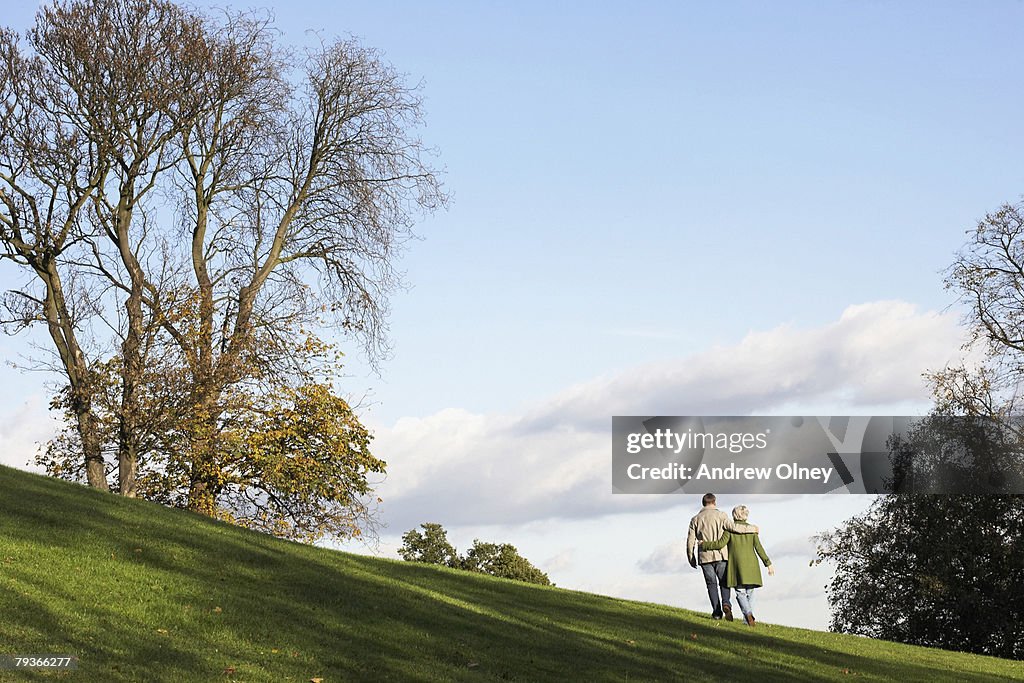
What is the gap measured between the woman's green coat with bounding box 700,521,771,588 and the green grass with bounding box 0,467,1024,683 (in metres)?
1.05

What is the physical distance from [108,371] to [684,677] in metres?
23.3

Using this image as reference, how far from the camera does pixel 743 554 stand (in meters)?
23.7

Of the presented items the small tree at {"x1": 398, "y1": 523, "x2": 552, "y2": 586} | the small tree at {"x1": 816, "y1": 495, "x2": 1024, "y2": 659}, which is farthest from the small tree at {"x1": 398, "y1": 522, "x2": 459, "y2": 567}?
the small tree at {"x1": 816, "y1": 495, "x2": 1024, "y2": 659}

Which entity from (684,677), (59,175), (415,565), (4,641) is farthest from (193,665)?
(59,175)

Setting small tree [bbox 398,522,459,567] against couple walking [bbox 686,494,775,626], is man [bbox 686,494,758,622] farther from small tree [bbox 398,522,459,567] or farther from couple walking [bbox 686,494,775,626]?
small tree [bbox 398,522,459,567]

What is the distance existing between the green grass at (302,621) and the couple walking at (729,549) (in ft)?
2.99

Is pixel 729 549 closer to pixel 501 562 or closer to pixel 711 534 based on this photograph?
pixel 711 534

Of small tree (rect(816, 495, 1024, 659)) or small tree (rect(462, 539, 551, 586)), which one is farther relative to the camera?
small tree (rect(462, 539, 551, 586))

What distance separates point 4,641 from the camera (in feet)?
43.7

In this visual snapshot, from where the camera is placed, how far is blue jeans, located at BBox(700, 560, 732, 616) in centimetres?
2422

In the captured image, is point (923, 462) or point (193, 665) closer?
point (193, 665)

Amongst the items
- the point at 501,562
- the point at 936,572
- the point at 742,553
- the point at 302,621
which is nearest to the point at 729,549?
Answer: the point at 742,553

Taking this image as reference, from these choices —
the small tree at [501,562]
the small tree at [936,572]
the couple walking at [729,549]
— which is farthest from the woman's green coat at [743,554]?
the small tree at [501,562]

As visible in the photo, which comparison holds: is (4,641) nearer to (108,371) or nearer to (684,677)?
(684,677)
